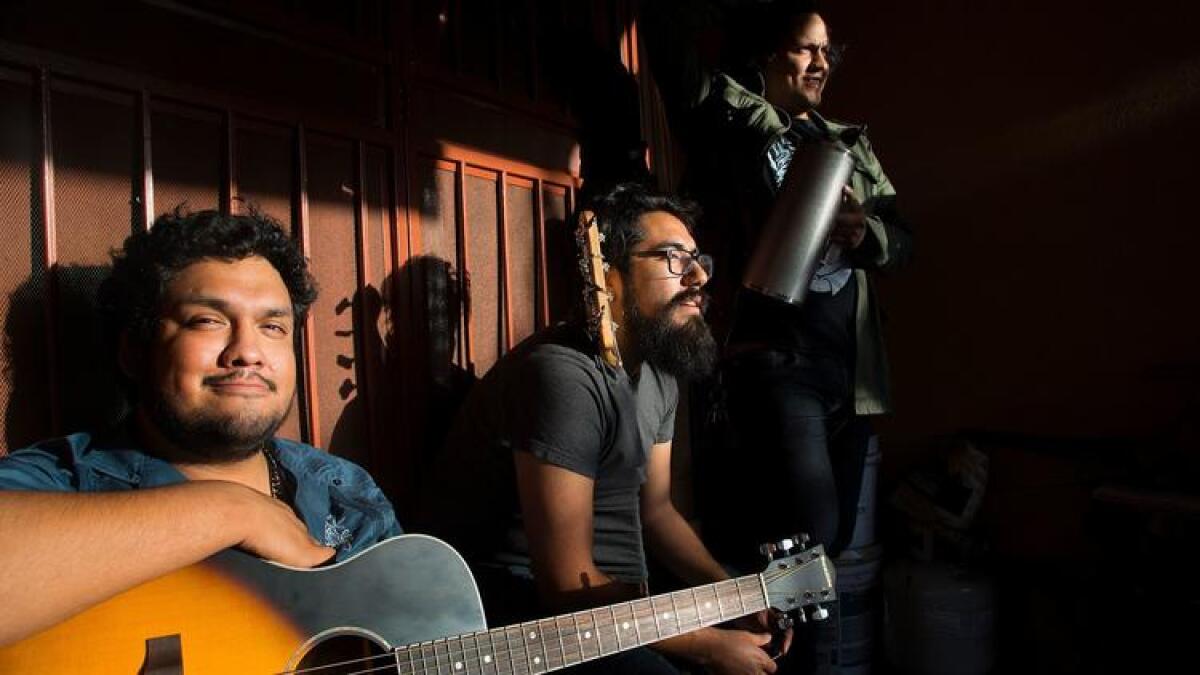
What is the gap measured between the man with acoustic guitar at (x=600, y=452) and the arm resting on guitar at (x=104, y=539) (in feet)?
1.97

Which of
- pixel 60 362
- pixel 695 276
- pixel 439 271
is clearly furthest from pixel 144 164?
pixel 695 276

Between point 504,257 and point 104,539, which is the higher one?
point 504,257

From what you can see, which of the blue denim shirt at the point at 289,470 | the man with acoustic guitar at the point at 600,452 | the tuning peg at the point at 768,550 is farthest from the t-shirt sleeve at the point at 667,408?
the blue denim shirt at the point at 289,470

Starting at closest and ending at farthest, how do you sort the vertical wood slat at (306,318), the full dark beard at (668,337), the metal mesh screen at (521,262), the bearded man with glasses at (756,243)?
1. the vertical wood slat at (306,318)
2. the full dark beard at (668,337)
3. the bearded man with glasses at (756,243)
4. the metal mesh screen at (521,262)

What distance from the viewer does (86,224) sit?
146 centimetres

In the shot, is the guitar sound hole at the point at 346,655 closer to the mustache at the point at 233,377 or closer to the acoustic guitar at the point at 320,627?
the acoustic guitar at the point at 320,627

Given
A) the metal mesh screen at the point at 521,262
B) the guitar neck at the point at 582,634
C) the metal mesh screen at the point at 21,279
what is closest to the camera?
the guitar neck at the point at 582,634

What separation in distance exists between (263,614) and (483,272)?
4.47 ft

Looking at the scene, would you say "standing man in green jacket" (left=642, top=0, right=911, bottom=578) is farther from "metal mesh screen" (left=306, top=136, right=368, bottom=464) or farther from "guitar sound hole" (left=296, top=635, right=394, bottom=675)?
"guitar sound hole" (left=296, top=635, right=394, bottom=675)

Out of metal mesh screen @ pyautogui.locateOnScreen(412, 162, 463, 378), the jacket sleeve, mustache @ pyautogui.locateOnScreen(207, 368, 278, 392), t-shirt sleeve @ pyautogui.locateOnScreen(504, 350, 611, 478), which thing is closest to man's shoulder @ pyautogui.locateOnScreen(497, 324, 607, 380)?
t-shirt sleeve @ pyautogui.locateOnScreen(504, 350, 611, 478)

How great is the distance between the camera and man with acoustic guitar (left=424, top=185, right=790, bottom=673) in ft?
5.27

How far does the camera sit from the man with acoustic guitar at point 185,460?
99cm

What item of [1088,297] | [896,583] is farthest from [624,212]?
[1088,297]

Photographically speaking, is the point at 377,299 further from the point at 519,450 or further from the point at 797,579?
the point at 797,579
